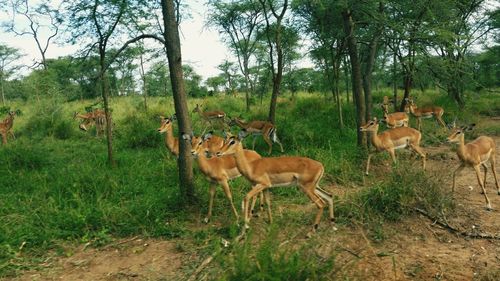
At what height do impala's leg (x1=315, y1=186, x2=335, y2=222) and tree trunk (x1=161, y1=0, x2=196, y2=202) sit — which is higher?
tree trunk (x1=161, y1=0, x2=196, y2=202)

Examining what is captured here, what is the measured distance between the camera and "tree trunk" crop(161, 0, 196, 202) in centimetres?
596

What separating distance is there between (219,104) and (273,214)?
13.7 metres

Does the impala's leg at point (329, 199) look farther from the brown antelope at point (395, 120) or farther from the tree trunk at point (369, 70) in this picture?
the brown antelope at point (395, 120)

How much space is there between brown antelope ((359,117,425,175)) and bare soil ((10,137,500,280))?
11.1ft

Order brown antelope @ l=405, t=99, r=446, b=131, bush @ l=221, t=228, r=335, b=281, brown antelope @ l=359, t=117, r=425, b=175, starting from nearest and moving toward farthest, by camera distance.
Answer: bush @ l=221, t=228, r=335, b=281, brown antelope @ l=359, t=117, r=425, b=175, brown antelope @ l=405, t=99, r=446, b=131

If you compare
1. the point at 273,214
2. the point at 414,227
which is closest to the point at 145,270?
the point at 273,214

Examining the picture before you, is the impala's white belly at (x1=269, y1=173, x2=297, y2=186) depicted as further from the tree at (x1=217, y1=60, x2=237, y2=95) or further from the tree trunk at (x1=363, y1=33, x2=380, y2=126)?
the tree at (x1=217, y1=60, x2=237, y2=95)

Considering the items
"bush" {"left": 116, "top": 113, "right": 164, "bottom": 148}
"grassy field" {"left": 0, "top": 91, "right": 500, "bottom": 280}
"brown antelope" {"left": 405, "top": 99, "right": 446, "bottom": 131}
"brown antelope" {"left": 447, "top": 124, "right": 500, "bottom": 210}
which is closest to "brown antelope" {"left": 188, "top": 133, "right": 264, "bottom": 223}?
"grassy field" {"left": 0, "top": 91, "right": 500, "bottom": 280}

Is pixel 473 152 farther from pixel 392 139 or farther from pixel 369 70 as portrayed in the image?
pixel 369 70

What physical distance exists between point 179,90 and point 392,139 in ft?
18.0

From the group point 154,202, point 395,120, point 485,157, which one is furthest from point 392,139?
point 154,202

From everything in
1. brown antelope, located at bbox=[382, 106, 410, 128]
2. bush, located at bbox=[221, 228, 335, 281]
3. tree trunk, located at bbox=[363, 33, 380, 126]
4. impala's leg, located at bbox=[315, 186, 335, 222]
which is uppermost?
tree trunk, located at bbox=[363, 33, 380, 126]

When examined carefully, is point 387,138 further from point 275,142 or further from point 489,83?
point 489,83

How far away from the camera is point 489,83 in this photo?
26.2m
